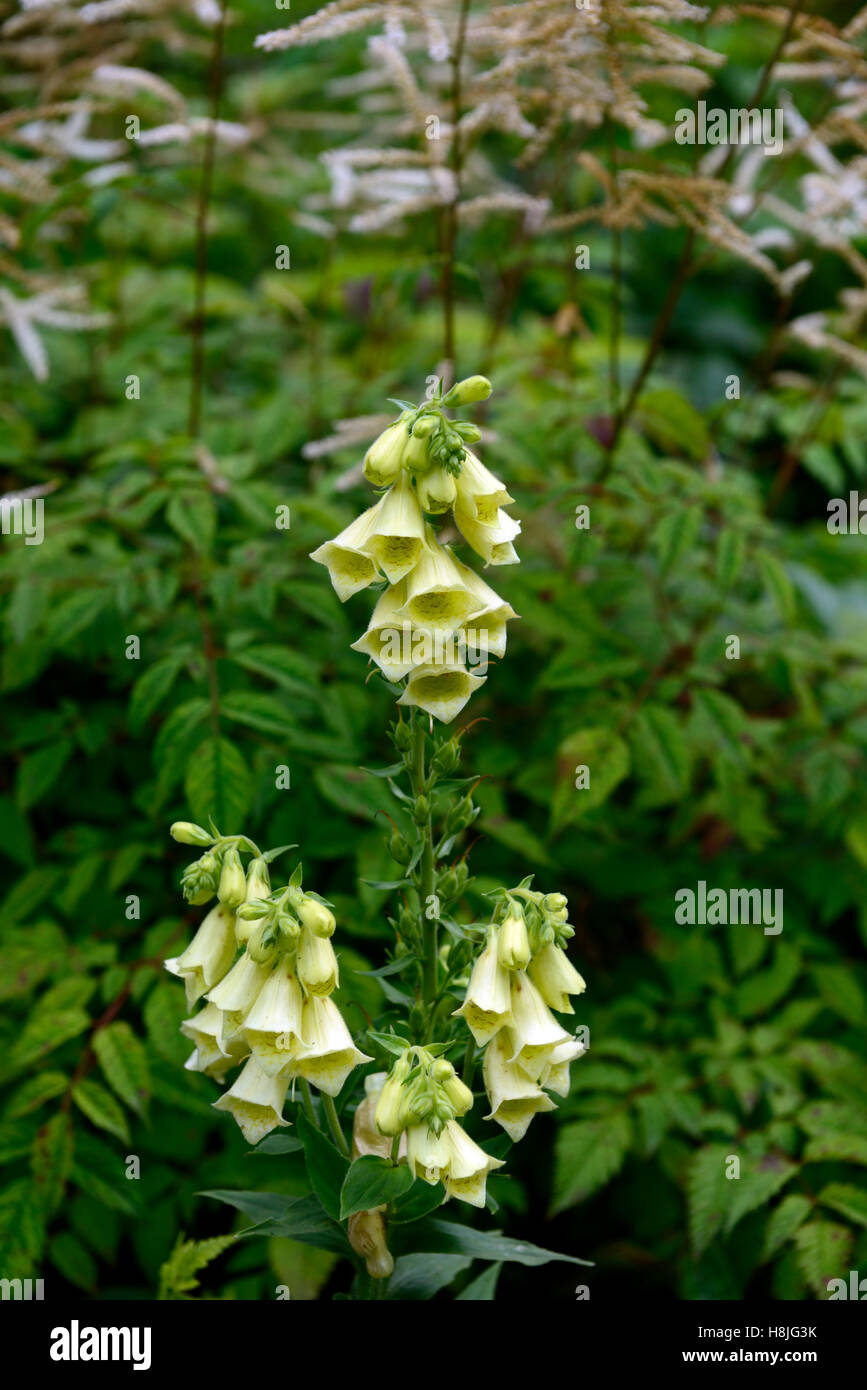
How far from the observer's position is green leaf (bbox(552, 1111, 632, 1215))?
2.00 metres

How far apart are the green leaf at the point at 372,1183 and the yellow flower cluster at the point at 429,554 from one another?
52 cm

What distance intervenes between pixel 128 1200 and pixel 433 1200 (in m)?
0.83

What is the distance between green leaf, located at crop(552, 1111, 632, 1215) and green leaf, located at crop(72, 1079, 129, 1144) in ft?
2.42

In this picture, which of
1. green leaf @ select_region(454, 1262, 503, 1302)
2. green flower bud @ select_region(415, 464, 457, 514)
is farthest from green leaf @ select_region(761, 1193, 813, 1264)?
green flower bud @ select_region(415, 464, 457, 514)

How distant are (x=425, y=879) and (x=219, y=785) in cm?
64

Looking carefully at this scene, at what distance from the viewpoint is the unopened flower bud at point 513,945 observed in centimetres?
125

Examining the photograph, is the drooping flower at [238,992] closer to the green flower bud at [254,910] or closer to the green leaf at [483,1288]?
the green flower bud at [254,910]

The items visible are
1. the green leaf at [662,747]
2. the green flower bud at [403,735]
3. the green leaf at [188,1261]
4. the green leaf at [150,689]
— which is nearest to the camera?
the green flower bud at [403,735]

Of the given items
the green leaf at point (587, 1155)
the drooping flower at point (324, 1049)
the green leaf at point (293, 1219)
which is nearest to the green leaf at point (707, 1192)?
the green leaf at point (587, 1155)

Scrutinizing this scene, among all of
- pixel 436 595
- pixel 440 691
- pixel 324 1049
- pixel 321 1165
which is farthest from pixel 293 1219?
pixel 436 595

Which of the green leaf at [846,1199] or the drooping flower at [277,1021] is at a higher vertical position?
the drooping flower at [277,1021]

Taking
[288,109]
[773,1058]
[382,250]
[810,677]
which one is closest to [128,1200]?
[773,1058]

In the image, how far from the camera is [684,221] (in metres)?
2.47

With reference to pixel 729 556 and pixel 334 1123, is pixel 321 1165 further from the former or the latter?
pixel 729 556
